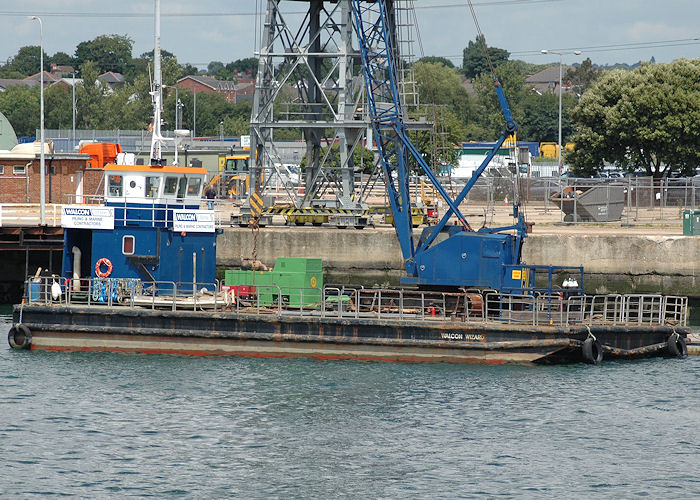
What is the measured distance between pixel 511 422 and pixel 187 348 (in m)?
10.5

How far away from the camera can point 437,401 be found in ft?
86.7

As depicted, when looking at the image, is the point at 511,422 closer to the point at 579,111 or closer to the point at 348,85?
the point at 348,85

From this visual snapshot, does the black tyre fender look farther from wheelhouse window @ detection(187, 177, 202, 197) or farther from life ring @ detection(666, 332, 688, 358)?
wheelhouse window @ detection(187, 177, 202, 197)

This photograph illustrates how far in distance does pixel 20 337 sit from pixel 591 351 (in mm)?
16411

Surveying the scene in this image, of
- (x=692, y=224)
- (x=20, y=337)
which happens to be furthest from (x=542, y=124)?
(x=20, y=337)

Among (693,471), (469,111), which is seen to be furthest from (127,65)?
(693,471)

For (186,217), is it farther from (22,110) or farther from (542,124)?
(542,124)

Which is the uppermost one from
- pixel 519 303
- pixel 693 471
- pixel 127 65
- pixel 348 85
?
pixel 127 65

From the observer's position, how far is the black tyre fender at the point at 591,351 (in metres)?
29.6

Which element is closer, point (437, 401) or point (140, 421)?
point (140, 421)

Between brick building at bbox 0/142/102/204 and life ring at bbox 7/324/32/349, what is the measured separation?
20.5 metres

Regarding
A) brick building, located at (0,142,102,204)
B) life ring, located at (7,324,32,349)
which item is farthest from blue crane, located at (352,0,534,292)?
brick building, located at (0,142,102,204)

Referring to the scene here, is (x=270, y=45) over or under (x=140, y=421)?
over

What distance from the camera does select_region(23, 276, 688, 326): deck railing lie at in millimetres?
30266
